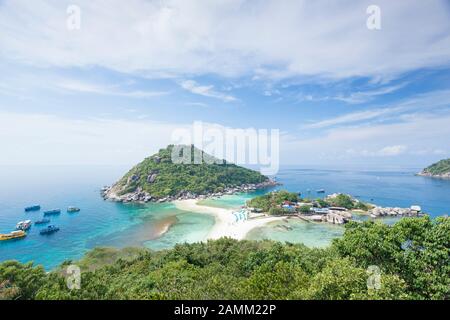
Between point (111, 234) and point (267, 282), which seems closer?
point (267, 282)

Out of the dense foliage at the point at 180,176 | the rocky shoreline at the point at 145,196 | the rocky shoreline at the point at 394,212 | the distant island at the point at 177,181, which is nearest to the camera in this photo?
the rocky shoreline at the point at 394,212

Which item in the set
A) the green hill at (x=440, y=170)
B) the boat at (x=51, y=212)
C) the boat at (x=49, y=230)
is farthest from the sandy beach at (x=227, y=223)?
the green hill at (x=440, y=170)

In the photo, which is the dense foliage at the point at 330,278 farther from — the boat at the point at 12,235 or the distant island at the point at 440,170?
the distant island at the point at 440,170

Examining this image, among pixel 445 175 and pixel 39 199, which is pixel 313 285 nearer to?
pixel 39 199

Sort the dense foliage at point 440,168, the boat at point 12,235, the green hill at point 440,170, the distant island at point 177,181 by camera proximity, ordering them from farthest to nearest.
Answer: the dense foliage at point 440,168, the green hill at point 440,170, the distant island at point 177,181, the boat at point 12,235
